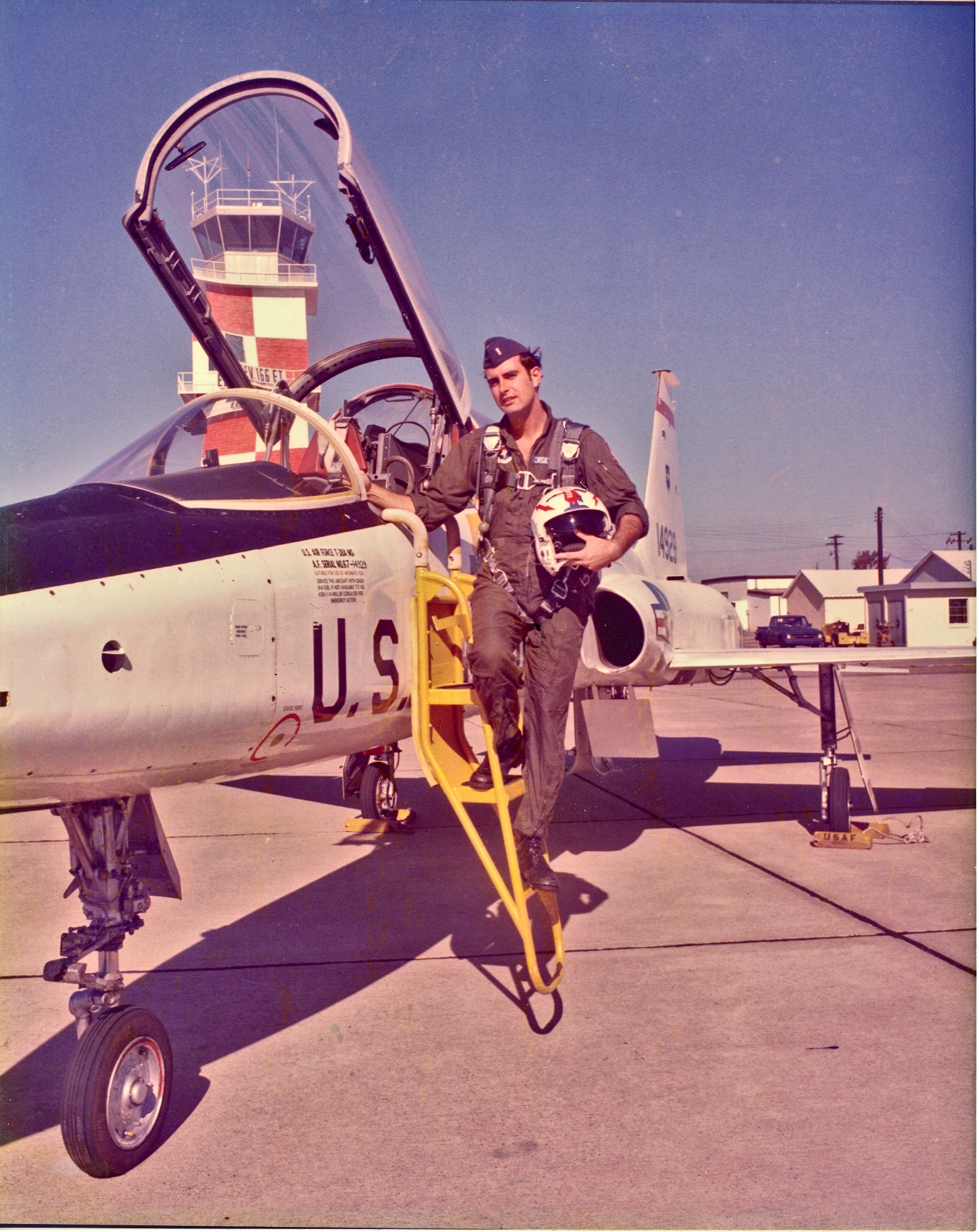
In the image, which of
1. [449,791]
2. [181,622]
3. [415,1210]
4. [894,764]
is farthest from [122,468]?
[894,764]

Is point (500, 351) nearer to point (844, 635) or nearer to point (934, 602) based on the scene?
point (934, 602)

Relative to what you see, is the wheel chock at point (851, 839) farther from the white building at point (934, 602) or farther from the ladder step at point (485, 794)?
the white building at point (934, 602)

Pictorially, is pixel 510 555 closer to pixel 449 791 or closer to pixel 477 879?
pixel 449 791

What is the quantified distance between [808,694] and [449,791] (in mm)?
24050

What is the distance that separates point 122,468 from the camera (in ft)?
13.9

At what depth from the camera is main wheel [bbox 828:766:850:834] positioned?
7465mm

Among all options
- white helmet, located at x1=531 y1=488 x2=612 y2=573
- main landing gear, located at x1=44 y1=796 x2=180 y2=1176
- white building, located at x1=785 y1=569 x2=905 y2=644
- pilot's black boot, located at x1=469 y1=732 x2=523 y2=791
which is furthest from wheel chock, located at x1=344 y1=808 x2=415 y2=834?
white building, located at x1=785 y1=569 x2=905 y2=644

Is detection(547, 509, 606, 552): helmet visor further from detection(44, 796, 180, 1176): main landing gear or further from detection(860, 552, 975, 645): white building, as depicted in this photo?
detection(860, 552, 975, 645): white building

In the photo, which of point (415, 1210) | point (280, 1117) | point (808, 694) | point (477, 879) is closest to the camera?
point (415, 1210)

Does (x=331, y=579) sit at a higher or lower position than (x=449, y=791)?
higher

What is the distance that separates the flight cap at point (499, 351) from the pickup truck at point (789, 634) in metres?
33.1

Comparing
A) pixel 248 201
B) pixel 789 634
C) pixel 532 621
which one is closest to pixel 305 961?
pixel 532 621

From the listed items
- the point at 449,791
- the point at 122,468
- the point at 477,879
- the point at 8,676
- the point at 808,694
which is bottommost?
the point at 808,694

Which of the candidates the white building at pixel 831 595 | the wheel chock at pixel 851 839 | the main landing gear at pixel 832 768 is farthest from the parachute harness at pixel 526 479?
the white building at pixel 831 595
